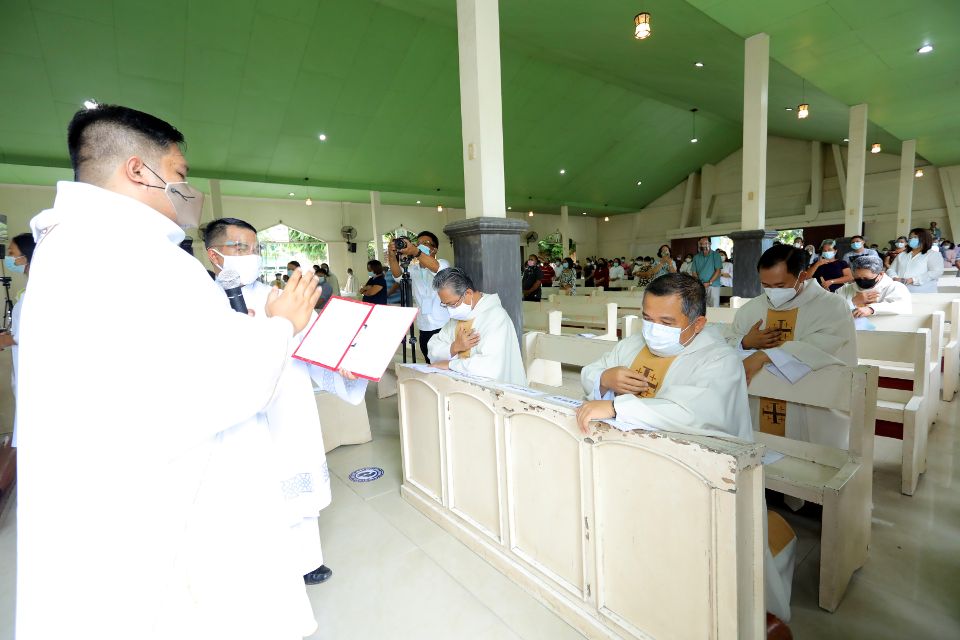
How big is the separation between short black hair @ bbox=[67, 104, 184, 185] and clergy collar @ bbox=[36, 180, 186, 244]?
79mm

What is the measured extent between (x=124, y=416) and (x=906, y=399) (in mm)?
4811

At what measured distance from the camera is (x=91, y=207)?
109cm

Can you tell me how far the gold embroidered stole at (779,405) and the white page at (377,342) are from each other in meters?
2.44

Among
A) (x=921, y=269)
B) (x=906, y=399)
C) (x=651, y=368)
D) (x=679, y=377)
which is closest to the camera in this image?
(x=679, y=377)

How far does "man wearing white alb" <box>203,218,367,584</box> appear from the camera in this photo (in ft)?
6.53

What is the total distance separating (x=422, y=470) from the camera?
9.98 feet

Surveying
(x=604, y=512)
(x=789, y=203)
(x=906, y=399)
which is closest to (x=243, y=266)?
(x=604, y=512)

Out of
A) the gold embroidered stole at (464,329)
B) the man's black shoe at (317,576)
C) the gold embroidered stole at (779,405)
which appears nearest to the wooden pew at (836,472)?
the gold embroidered stole at (779,405)

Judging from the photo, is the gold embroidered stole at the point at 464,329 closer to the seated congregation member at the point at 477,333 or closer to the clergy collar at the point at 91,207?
the seated congregation member at the point at 477,333

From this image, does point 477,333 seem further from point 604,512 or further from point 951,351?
point 951,351

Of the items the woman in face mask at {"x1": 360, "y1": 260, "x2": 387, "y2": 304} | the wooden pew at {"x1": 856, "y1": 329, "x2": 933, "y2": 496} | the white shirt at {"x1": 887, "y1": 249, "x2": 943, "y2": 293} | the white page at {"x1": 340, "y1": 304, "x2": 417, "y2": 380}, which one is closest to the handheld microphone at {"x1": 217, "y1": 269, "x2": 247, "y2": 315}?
the white page at {"x1": 340, "y1": 304, "x2": 417, "y2": 380}

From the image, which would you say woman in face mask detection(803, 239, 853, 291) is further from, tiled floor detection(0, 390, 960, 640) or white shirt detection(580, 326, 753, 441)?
white shirt detection(580, 326, 753, 441)

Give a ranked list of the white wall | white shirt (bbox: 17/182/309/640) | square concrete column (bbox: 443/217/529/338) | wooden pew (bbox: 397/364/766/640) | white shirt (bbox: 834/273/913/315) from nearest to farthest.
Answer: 1. white shirt (bbox: 17/182/309/640)
2. wooden pew (bbox: 397/364/766/640)
3. square concrete column (bbox: 443/217/529/338)
4. white shirt (bbox: 834/273/913/315)
5. the white wall

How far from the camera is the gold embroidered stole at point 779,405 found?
9.76ft
